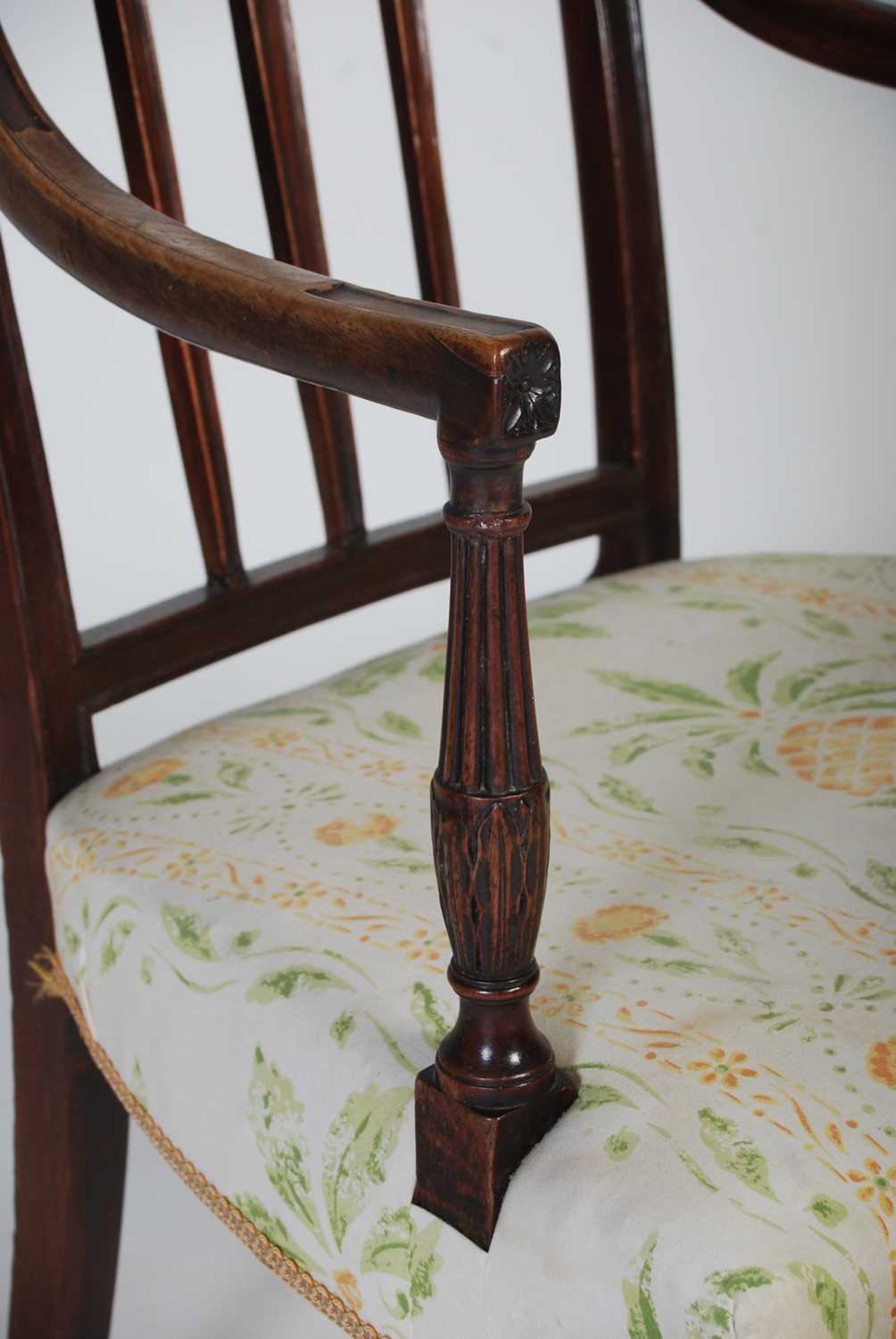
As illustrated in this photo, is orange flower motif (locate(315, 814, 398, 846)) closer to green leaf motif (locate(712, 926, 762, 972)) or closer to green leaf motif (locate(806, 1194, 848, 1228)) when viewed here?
green leaf motif (locate(712, 926, 762, 972))

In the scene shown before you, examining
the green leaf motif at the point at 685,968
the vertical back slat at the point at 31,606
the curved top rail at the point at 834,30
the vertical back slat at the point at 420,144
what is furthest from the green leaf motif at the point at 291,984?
the curved top rail at the point at 834,30

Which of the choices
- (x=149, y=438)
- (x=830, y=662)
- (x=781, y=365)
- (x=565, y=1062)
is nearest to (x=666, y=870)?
(x=565, y=1062)

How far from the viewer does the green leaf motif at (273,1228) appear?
0.60 m

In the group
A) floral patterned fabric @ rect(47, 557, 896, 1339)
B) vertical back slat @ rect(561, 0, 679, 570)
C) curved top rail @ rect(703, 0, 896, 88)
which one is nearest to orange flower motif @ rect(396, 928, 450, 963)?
floral patterned fabric @ rect(47, 557, 896, 1339)

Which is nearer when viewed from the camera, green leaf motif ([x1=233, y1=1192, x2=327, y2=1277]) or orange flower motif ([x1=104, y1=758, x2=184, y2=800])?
green leaf motif ([x1=233, y1=1192, x2=327, y2=1277])

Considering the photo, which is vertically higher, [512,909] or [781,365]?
[512,909]

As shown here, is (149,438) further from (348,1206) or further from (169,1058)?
(348,1206)

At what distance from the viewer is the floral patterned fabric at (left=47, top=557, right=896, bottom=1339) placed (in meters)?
0.48

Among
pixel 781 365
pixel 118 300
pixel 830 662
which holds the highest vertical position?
pixel 118 300

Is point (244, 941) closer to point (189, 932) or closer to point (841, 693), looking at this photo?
point (189, 932)

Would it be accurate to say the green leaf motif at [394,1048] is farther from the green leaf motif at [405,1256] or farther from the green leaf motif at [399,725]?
the green leaf motif at [399,725]

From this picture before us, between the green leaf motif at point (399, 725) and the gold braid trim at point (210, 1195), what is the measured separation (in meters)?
0.19

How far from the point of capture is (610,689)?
0.81 metres

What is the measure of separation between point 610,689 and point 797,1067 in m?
0.31
